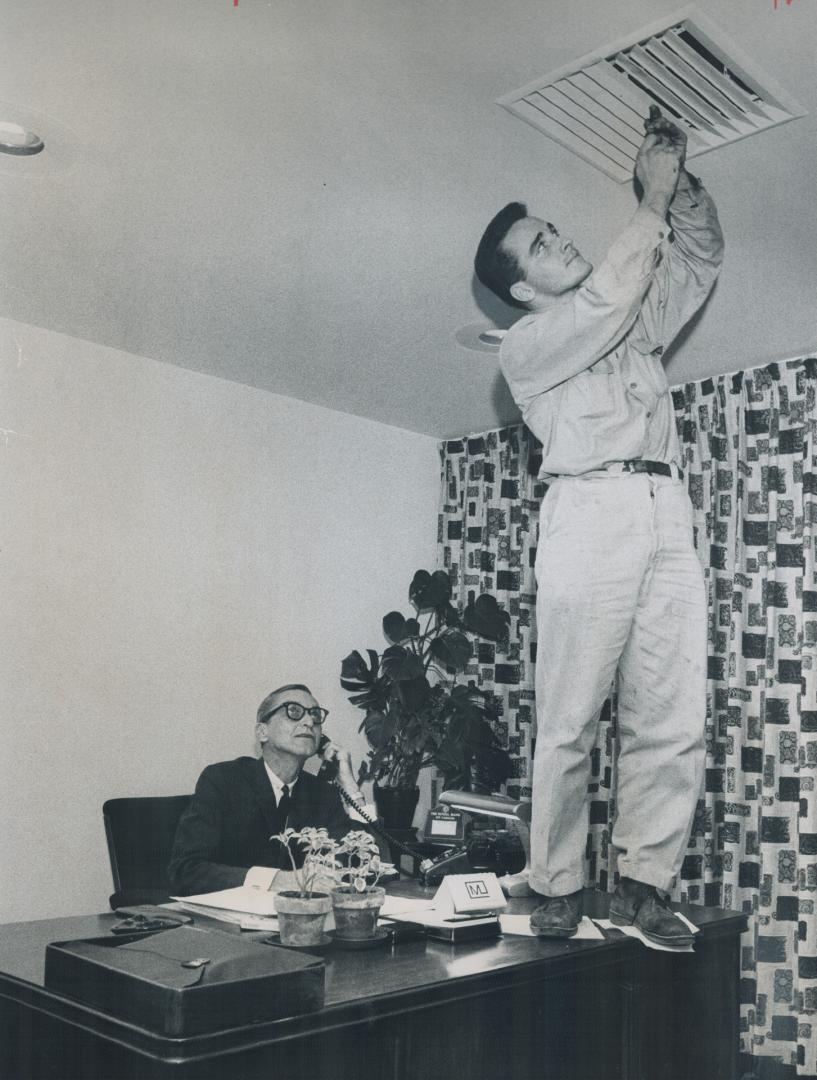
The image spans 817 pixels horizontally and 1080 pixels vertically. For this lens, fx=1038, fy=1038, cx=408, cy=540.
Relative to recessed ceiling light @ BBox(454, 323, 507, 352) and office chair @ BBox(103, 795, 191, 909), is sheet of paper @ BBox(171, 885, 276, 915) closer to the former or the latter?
office chair @ BBox(103, 795, 191, 909)

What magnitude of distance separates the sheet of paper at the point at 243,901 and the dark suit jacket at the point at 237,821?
2.57 ft

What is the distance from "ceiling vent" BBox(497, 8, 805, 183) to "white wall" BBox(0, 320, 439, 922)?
2.29 meters

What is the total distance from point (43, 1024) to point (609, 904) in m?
1.05

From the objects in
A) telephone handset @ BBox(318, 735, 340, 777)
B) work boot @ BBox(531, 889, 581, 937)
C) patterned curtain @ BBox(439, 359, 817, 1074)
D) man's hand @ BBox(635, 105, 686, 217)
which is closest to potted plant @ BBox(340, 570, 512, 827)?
patterned curtain @ BBox(439, 359, 817, 1074)

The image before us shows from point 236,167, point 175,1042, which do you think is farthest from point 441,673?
point 175,1042

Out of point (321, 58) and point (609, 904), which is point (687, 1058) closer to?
point (609, 904)

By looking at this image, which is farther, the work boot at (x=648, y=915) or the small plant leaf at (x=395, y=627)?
the small plant leaf at (x=395, y=627)

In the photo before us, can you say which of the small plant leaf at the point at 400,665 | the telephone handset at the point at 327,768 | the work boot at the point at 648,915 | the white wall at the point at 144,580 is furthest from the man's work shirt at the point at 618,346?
the small plant leaf at the point at 400,665

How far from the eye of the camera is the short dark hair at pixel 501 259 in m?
1.96

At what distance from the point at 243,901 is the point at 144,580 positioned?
254 cm

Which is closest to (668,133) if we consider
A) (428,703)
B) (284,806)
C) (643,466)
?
(643,466)

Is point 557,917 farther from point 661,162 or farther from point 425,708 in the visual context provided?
point 425,708

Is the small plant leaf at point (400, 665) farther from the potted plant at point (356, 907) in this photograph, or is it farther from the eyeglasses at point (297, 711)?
the potted plant at point (356, 907)

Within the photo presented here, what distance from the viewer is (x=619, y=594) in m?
1.74
